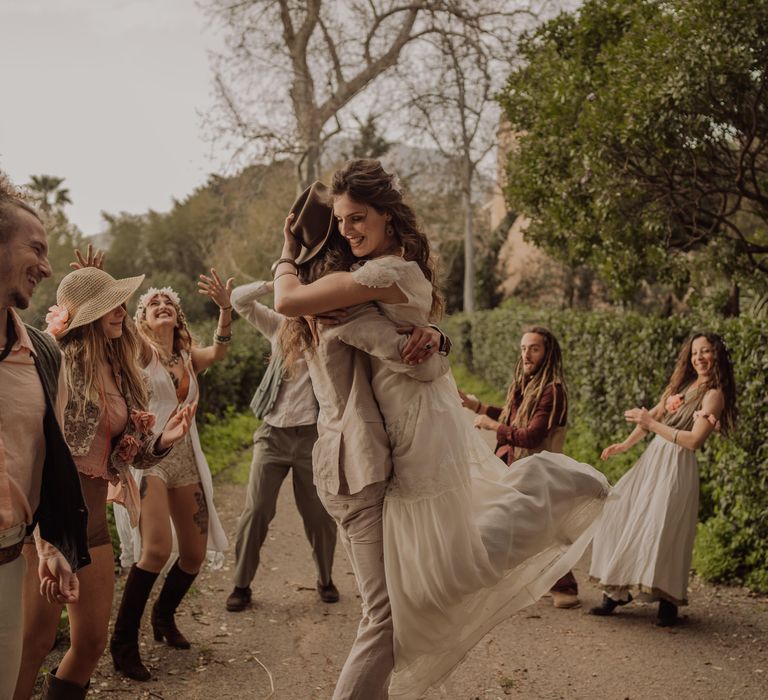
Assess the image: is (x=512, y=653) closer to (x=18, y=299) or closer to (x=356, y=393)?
(x=356, y=393)

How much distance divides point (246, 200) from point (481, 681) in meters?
16.3

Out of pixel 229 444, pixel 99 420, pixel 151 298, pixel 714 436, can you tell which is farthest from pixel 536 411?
pixel 229 444

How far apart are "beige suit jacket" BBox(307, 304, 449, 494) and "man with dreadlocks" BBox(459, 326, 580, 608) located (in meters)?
2.75

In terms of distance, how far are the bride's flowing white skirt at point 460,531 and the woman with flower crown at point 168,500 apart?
203 centimetres

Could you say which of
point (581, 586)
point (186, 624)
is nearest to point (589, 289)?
point (581, 586)

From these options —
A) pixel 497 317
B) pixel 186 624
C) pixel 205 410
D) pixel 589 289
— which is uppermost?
pixel 589 289

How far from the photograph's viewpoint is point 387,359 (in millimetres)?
3199

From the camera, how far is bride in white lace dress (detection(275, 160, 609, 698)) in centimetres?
321

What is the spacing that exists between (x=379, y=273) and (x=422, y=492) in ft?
2.75

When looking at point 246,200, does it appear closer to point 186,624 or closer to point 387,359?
point 186,624

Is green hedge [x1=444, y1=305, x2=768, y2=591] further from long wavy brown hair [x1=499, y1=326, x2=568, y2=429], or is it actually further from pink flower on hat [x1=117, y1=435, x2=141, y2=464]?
pink flower on hat [x1=117, y1=435, x2=141, y2=464]

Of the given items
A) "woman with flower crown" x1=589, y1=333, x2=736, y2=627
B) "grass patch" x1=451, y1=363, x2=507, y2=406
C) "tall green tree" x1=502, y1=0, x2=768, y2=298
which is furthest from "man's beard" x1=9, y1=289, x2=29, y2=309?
"grass patch" x1=451, y1=363, x2=507, y2=406

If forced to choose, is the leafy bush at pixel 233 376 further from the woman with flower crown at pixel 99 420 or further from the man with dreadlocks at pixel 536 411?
the woman with flower crown at pixel 99 420

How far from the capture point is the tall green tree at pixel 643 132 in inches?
340
